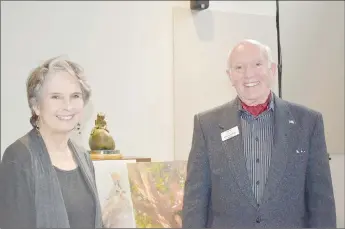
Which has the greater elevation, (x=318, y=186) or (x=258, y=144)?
(x=258, y=144)

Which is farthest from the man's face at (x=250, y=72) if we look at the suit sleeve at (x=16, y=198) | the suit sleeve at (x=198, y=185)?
the suit sleeve at (x=16, y=198)

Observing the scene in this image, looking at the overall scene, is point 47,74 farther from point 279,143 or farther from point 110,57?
point 110,57

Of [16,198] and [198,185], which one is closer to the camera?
[16,198]

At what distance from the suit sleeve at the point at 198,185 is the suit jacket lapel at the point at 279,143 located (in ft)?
0.68

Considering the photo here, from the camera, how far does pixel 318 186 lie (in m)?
1.46

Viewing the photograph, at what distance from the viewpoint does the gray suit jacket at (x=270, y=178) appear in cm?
140

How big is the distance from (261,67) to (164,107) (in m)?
1.84

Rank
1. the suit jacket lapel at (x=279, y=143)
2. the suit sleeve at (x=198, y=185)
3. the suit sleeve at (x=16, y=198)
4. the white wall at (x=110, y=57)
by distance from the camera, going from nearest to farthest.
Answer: the suit sleeve at (x=16, y=198), the suit jacket lapel at (x=279, y=143), the suit sleeve at (x=198, y=185), the white wall at (x=110, y=57)

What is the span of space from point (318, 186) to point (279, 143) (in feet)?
0.63

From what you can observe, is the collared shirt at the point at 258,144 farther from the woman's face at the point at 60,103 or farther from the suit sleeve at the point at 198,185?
the woman's face at the point at 60,103

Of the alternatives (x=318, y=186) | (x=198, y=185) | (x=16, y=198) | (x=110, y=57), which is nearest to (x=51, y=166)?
(x=16, y=198)

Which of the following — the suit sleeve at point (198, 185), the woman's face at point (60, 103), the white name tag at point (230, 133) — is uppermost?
the woman's face at point (60, 103)

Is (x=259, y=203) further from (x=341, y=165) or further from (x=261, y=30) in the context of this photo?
(x=261, y=30)

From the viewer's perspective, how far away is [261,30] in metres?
2.94
